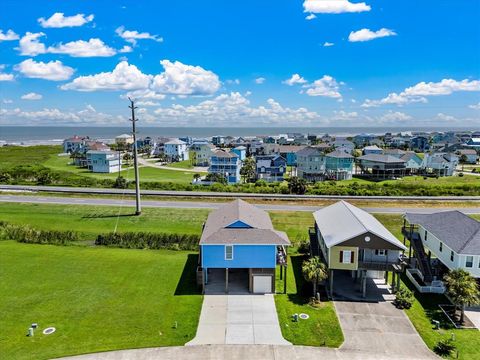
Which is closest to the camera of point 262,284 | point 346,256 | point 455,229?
point 346,256

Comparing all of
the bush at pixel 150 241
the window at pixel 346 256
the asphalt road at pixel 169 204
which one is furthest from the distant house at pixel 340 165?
the window at pixel 346 256

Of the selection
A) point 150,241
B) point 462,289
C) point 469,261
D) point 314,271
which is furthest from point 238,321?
Answer: point 150,241

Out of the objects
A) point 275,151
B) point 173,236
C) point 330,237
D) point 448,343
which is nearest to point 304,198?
point 173,236

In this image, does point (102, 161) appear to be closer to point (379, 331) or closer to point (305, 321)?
point (305, 321)

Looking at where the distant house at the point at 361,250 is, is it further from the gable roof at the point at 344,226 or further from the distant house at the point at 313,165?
the distant house at the point at 313,165

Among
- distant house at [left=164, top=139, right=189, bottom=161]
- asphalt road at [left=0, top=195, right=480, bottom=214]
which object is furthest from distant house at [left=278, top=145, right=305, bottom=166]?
asphalt road at [left=0, top=195, right=480, bottom=214]

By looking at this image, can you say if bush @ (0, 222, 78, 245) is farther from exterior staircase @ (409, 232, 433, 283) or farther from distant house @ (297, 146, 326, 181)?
distant house @ (297, 146, 326, 181)
